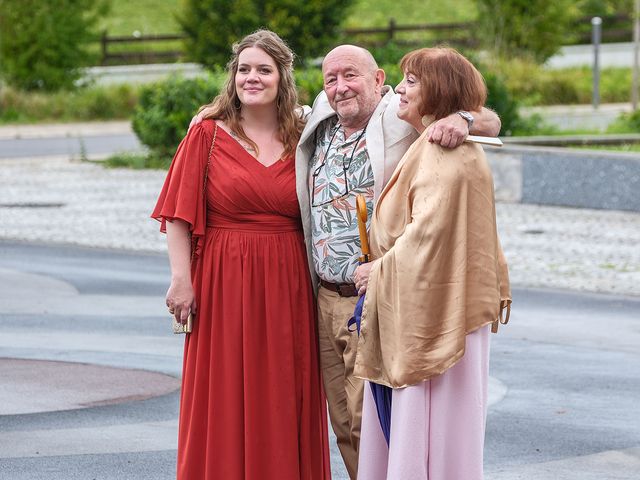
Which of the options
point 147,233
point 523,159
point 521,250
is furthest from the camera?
point 523,159

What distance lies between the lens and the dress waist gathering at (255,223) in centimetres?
528

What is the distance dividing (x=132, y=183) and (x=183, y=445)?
1456 centimetres

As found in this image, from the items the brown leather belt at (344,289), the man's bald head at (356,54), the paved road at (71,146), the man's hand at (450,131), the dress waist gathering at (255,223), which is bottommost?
the paved road at (71,146)

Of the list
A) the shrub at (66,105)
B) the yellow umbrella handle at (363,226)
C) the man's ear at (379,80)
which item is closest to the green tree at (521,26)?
the shrub at (66,105)

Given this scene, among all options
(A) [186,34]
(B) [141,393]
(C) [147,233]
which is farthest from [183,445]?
(A) [186,34]

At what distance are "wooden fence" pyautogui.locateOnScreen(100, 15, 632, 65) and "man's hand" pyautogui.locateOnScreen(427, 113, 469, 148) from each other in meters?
35.3

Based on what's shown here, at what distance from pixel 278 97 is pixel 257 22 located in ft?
90.0

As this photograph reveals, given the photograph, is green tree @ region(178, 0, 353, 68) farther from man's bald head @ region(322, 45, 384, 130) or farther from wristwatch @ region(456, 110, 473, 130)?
wristwatch @ region(456, 110, 473, 130)

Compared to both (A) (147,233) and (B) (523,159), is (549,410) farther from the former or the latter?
(B) (523,159)

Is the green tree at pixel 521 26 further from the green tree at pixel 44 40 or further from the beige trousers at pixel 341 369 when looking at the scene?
the beige trousers at pixel 341 369

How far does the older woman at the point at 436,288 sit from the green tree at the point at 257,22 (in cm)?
2771

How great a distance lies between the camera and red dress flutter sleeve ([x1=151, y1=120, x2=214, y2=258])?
5.21m

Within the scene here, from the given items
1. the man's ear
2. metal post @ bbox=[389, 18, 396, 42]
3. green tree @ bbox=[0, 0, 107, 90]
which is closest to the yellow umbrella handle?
the man's ear

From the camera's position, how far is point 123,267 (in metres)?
12.5
